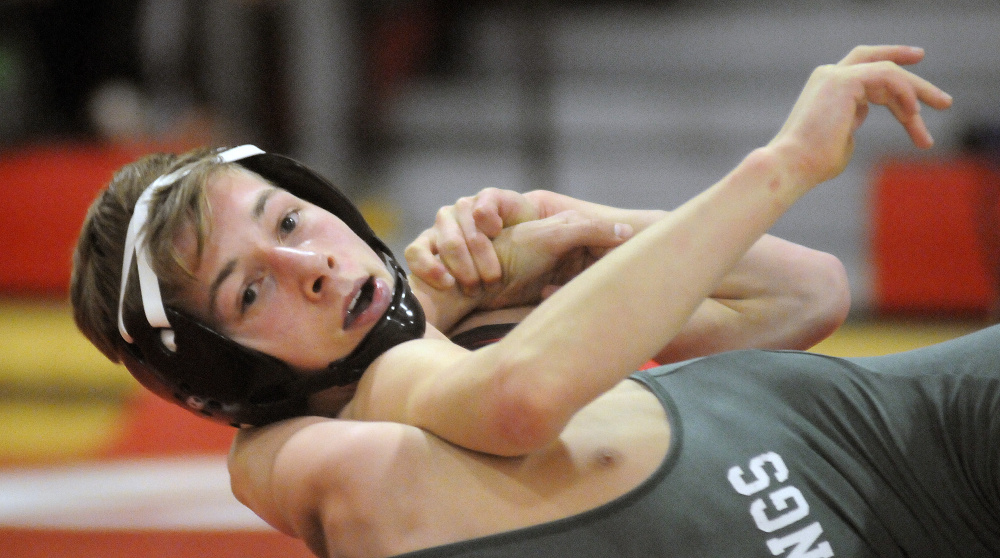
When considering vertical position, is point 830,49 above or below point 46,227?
above

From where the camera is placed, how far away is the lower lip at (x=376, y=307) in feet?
5.16

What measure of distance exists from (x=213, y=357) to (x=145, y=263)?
7.1 inches

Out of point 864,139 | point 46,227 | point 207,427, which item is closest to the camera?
point 207,427

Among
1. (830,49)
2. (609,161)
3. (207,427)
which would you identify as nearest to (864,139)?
(830,49)

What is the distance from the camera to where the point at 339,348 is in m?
1.59

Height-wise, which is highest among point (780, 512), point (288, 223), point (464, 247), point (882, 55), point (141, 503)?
point (882, 55)

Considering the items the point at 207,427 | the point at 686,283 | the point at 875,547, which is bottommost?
the point at 207,427

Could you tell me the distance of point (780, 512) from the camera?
1.37m

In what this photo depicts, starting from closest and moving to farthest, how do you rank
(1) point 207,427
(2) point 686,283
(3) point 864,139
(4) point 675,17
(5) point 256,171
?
(2) point 686,283, (5) point 256,171, (1) point 207,427, (3) point 864,139, (4) point 675,17

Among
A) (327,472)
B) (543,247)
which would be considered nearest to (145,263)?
(327,472)

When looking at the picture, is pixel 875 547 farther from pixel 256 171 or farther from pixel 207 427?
pixel 207 427

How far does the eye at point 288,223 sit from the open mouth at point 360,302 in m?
0.15

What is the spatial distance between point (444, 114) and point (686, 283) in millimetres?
5249

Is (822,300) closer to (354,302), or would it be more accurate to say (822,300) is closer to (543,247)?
(543,247)
